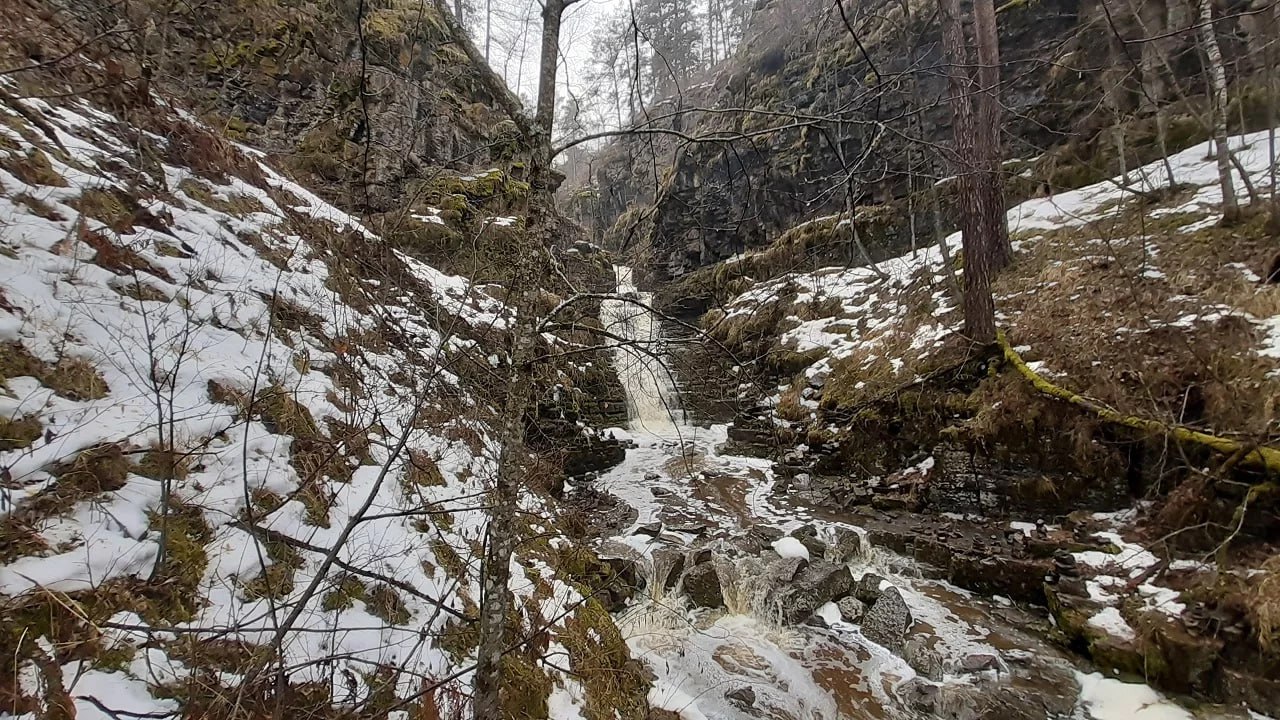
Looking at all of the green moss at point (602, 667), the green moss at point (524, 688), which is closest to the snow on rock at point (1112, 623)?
the green moss at point (602, 667)

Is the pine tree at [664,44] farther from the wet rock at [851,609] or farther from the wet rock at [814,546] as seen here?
the wet rock at [814,546]

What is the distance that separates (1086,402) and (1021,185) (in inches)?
319

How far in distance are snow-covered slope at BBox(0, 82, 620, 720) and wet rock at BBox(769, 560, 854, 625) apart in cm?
270

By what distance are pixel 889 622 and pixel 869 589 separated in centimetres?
54

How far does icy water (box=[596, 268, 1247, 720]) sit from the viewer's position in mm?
4348

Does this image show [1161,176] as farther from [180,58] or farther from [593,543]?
[180,58]

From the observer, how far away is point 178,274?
4.42m

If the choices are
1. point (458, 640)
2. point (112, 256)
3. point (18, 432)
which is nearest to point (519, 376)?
point (458, 640)

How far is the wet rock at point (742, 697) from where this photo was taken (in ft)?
15.3

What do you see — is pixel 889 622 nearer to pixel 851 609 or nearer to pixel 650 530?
pixel 851 609

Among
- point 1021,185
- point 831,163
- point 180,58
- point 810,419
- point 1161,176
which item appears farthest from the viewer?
point 831,163

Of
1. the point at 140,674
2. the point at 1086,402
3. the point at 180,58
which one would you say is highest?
the point at 180,58

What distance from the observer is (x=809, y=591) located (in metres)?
5.89

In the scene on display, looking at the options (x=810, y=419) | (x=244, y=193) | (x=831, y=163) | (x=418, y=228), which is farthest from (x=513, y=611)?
(x=831, y=163)
